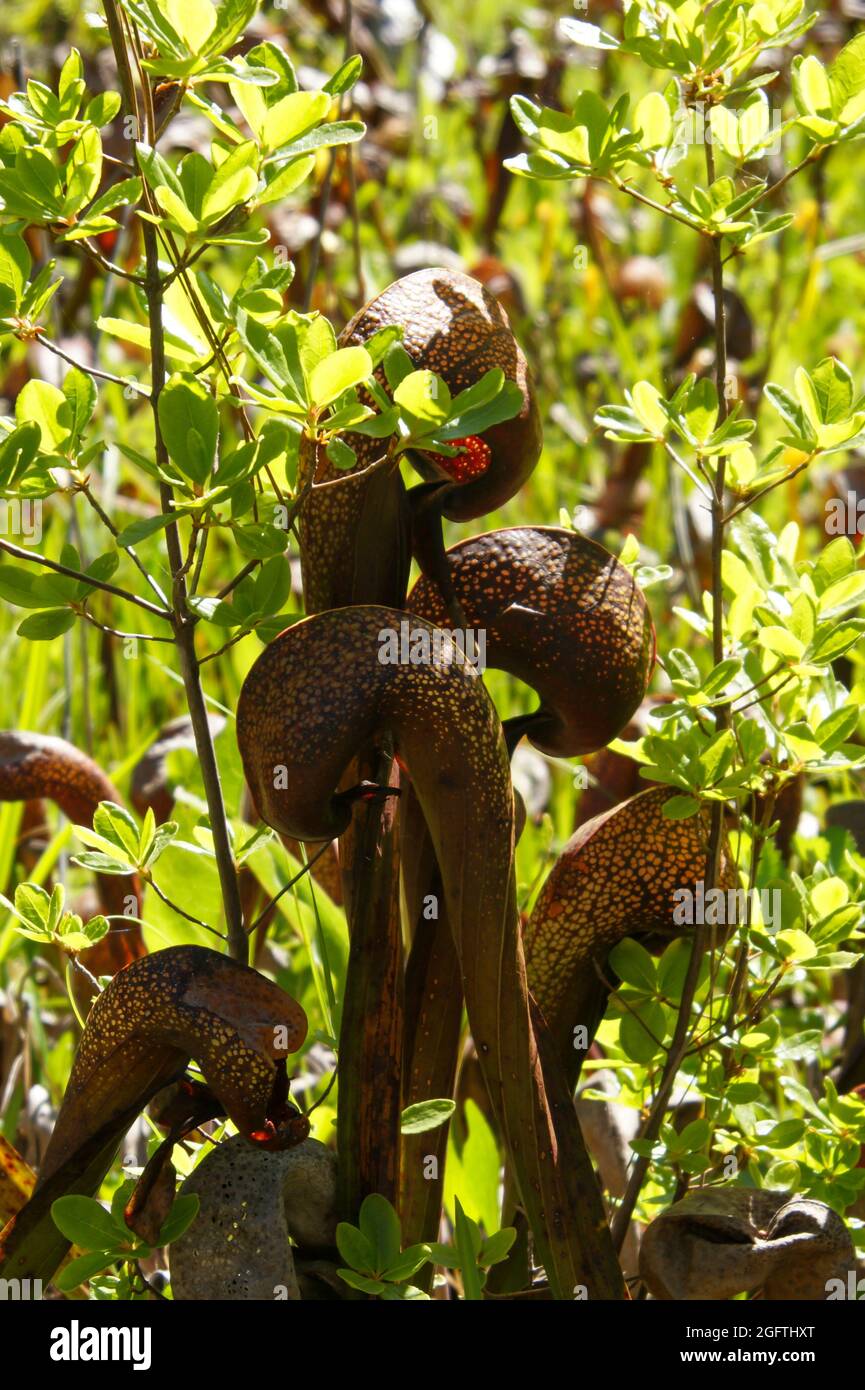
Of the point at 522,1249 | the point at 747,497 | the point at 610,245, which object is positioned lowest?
the point at 522,1249

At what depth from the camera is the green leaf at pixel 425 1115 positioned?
806mm

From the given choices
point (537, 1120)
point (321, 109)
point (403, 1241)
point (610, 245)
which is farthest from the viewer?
point (610, 245)

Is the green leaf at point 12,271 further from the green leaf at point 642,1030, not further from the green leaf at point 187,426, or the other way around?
the green leaf at point 642,1030

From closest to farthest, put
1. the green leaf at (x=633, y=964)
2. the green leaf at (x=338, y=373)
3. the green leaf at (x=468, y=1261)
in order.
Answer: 1. the green leaf at (x=338, y=373)
2. the green leaf at (x=468, y=1261)
3. the green leaf at (x=633, y=964)

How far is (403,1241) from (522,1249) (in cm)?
9

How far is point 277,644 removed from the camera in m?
0.71

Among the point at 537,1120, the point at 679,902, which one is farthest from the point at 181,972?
the point at 679,902

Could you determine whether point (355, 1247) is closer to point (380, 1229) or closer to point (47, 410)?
point (380, 1229)

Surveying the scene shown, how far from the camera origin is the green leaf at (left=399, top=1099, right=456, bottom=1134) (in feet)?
2.64

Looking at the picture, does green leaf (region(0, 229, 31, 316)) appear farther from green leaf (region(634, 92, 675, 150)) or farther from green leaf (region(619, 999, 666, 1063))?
green leaf (region(619, 999, 666, 1063))

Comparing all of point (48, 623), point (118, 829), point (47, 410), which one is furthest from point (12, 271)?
point (118, 829)

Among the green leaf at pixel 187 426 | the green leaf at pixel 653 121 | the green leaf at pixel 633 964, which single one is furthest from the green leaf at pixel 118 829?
the green leaf at pixel 653 121

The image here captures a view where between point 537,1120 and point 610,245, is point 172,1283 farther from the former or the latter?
point 610,245

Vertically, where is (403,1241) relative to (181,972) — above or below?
below
